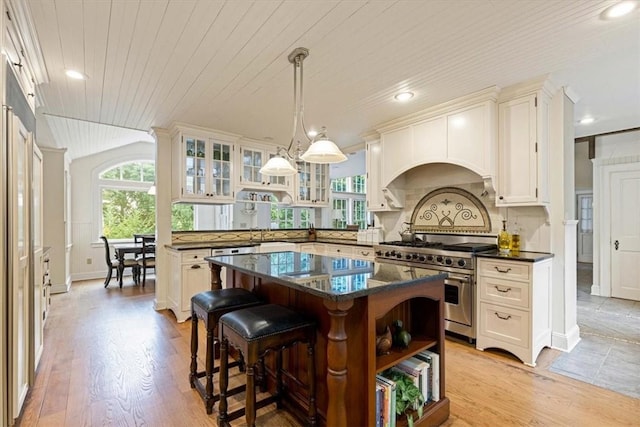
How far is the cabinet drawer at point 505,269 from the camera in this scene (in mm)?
2668

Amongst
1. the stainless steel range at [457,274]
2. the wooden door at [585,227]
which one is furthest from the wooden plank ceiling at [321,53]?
the wooden door at [585,227]

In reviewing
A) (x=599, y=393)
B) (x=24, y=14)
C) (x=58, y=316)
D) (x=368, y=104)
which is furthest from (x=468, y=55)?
(x=58, y=316)

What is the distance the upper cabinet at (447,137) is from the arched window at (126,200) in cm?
530

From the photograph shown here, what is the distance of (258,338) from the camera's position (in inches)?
62.1

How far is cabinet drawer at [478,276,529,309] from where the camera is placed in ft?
8.80

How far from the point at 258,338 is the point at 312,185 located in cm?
421

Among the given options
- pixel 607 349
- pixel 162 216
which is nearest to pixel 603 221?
pixel 607 349

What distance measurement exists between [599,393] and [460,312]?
1105 millimetres

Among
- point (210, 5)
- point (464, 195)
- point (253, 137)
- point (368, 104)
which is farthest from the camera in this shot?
point (253, 137)

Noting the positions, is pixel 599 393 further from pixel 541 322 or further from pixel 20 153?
pixel 20 153

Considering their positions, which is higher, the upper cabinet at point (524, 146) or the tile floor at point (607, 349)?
the upper cabinet at point (524, 146)

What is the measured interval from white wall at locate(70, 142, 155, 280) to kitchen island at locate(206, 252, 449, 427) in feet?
19.5

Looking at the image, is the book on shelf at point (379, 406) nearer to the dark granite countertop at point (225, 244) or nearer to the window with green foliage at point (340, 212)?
the dark granite countertop at point (225, 244)

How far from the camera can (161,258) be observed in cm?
425
